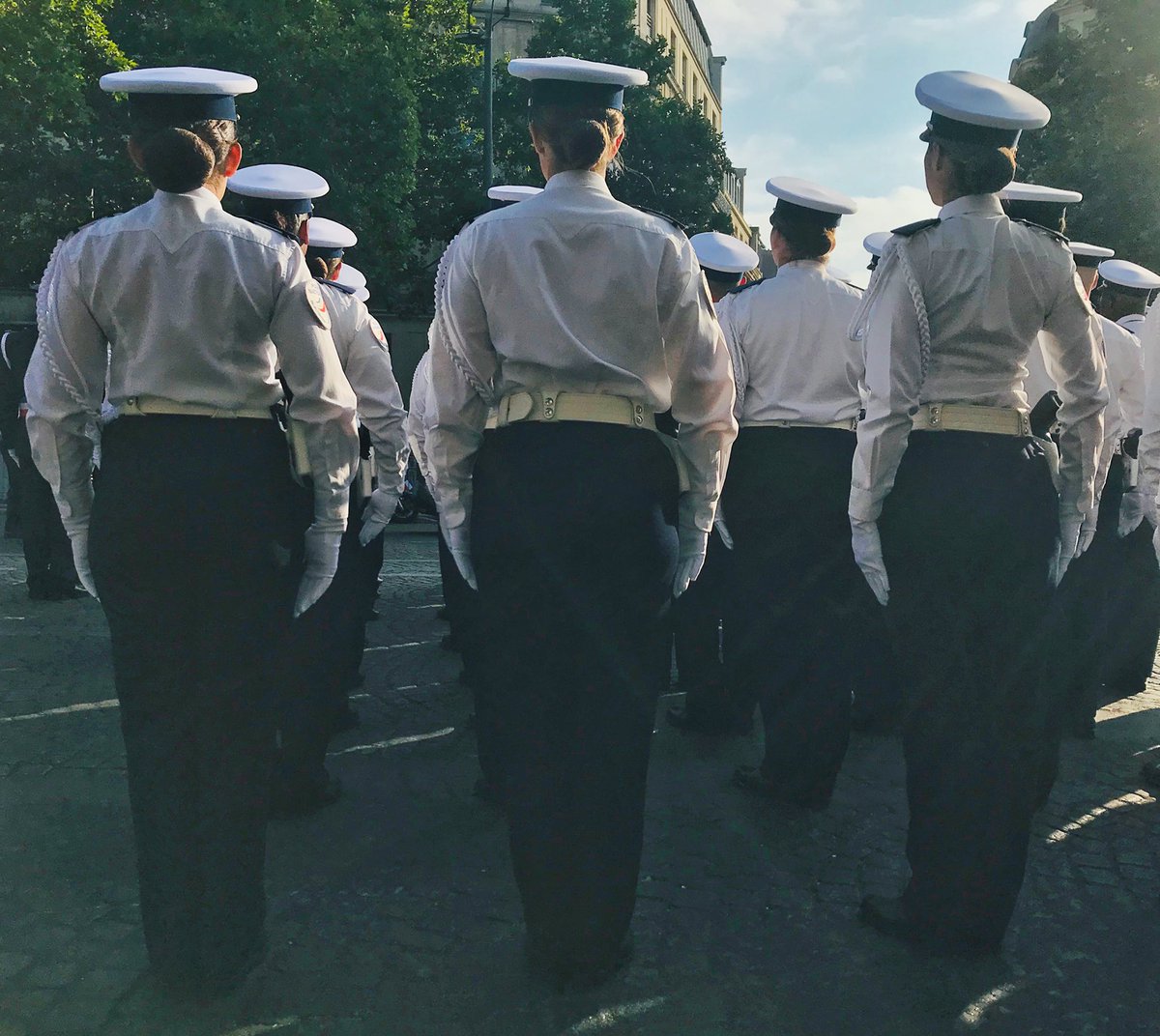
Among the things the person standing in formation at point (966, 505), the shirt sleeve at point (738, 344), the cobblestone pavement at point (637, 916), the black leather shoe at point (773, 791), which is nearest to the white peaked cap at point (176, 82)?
the person standing in formation at point (966, 505)

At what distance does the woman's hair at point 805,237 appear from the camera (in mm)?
4879

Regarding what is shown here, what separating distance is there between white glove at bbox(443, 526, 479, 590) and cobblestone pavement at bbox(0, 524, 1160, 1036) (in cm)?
100

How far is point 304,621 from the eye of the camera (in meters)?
4.50

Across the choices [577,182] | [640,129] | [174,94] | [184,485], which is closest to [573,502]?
[577,182]

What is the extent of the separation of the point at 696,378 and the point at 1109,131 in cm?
2386

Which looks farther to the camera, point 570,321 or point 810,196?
point 810,196

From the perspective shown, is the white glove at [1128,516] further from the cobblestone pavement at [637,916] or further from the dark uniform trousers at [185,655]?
the dark uniform trousers at [185,655]

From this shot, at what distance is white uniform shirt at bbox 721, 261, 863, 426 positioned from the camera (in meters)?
4.77

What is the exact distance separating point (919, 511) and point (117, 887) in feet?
8.48

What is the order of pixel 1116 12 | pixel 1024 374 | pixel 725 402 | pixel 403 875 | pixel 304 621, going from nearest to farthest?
pixel 725 402, pixel 1024 374, pixel 403 875, pixel 304 621, pixel 1116 12

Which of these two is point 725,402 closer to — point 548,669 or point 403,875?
point 548,669

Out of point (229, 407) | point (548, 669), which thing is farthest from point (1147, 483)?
point (229, 407)

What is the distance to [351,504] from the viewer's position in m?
4.80

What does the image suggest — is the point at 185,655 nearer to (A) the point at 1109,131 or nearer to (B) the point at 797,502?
(B) the point at 797,502
